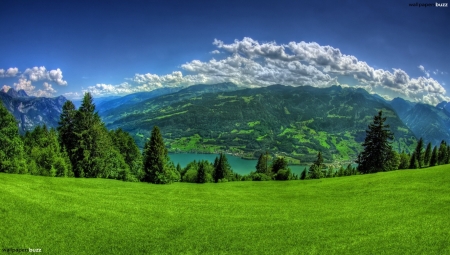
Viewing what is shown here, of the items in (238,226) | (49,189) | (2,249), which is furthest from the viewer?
(49,189)

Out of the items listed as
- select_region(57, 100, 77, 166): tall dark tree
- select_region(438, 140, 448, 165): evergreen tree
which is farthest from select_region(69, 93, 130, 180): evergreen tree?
select_region(438, 140, 448, 165): evergreen tree

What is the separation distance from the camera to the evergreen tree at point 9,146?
31734mm

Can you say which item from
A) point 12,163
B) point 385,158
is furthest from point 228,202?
point 385,158

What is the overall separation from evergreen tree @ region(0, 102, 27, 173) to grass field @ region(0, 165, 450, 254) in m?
12.6

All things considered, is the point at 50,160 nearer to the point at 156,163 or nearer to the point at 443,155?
the point at 156,163

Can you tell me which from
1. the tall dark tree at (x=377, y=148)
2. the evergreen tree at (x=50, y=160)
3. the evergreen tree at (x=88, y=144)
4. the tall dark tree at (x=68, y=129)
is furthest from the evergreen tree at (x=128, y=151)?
the tall dark tree at (x=377, y=148)

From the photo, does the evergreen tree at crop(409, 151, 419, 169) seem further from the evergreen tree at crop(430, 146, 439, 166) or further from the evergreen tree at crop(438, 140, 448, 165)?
the evergreen tree at crop(438, 140, 448, 165)

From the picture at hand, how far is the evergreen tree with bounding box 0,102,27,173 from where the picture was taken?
1249 inches

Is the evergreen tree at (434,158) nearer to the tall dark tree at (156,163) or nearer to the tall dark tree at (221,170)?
the tall dark tree at (221,170)

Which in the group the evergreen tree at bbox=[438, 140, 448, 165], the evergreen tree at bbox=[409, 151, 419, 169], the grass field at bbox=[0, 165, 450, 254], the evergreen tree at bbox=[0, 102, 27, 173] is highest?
the evergreen tree at bbox=[0, 102, 27, 173]

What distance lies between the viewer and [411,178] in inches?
1053

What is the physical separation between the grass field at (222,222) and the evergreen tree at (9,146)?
496 inches

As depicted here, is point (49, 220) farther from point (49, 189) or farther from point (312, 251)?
point (312, 251)

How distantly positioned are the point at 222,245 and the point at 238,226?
299 centimetres
